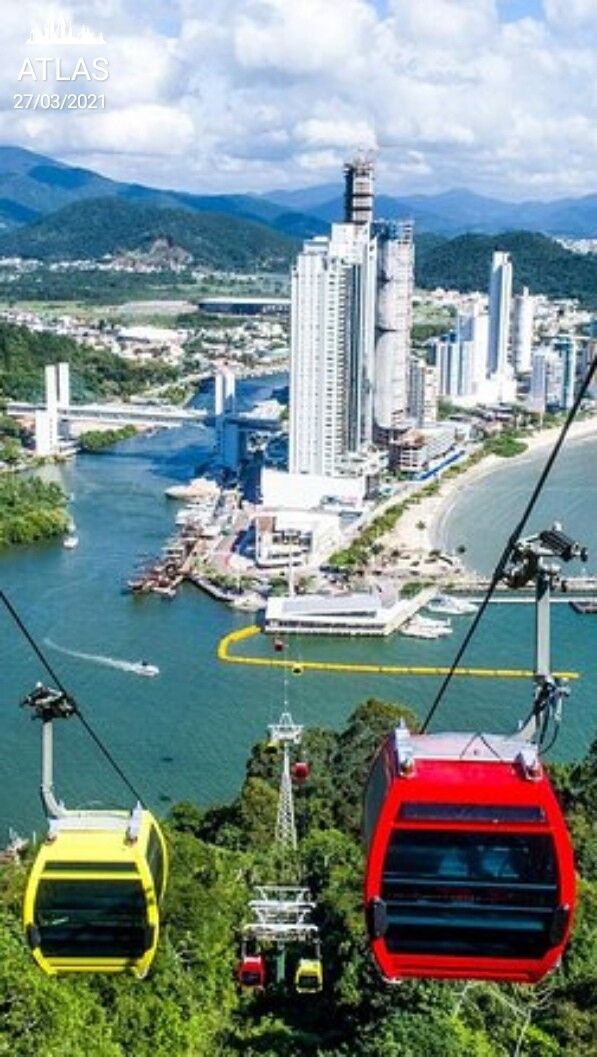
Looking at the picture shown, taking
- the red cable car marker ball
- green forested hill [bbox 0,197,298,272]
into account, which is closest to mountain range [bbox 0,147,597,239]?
green forested hill [bbox 0,197,298,272]

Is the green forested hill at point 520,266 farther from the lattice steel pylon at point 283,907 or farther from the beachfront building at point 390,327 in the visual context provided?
the lattice steel pylon at point 283,907

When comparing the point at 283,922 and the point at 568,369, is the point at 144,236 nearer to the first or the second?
the point at 568,369

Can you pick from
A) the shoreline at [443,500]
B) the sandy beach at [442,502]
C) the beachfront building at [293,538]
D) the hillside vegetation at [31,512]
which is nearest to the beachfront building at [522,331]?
the shoreline at [443,500]

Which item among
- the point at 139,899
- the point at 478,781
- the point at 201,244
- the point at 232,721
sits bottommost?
the point at 232,721

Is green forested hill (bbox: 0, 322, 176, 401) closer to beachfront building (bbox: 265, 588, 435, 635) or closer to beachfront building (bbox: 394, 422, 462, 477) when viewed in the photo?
beachfront building (bbox: 394, 422, 462, 477)

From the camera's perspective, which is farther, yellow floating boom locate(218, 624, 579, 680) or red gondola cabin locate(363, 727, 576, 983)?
yellow floating boom locate(218, 624, 579, 680)

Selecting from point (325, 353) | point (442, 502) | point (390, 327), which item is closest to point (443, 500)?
point (442, 502)

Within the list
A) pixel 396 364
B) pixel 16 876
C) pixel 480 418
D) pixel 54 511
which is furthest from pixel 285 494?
pixel 16 876

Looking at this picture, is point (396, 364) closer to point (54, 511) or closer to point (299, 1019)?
point (54, 511)
